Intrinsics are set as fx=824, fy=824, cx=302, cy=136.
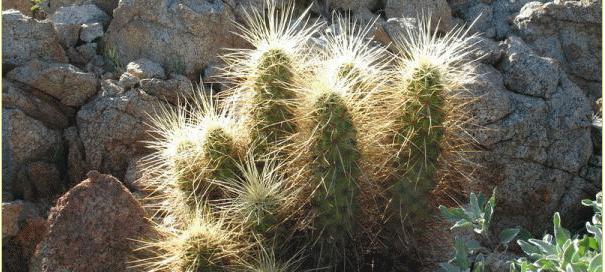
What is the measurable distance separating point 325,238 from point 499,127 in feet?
5.25

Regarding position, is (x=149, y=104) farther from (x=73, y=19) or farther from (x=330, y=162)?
(x=330, y=162)

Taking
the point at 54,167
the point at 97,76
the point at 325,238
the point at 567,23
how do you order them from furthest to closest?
the point at 567,23 < the point at 97,76 < the point at 54,167 < the point at 325,238

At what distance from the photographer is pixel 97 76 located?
17.2 feet

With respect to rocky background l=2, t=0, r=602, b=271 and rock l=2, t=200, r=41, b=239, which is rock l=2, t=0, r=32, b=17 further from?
rock l=2, t=200, r=41, b=239

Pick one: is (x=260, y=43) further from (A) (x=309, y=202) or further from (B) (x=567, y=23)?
(B) (x=567, y=23)

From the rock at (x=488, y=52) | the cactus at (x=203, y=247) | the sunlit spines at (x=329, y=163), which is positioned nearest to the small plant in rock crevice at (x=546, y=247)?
the sunlit spines at (x=329, y=163)

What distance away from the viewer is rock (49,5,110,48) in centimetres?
553

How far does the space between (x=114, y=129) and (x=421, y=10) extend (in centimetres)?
232

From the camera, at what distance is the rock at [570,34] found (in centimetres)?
575

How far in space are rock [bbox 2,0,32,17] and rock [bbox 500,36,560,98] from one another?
343cm

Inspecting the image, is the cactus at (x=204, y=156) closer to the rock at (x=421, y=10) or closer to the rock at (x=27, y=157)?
the rock at (x=27, y=157)

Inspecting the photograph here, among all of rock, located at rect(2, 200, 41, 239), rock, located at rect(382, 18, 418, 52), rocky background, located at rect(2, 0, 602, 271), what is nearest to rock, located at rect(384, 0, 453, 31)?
rocky background, located at rect(2, 0, 602, 271)

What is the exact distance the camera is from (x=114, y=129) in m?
4.96

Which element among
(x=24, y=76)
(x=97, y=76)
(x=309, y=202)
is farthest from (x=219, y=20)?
(x=309, y=202)
